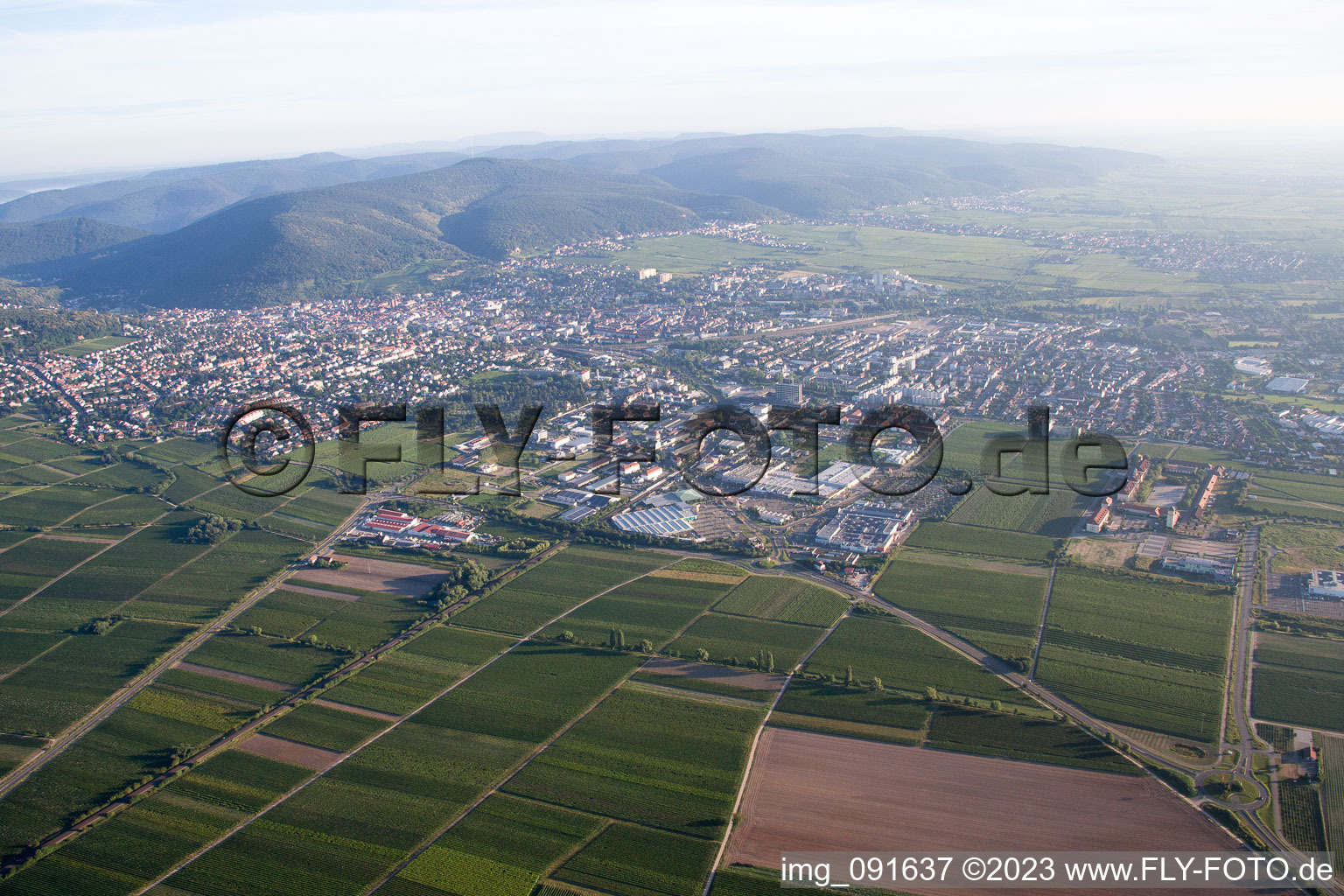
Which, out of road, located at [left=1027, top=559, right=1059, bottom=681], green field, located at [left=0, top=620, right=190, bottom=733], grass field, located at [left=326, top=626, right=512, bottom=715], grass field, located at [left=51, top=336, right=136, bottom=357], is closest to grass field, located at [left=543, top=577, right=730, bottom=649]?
grass field, located at [left=326, top=626, right=512, bottom=715]

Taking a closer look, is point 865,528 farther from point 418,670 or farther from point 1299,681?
point 418,670

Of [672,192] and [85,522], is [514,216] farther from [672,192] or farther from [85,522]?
[85,522]

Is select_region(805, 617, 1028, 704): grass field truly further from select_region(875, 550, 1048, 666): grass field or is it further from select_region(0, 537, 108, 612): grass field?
select_region(0, 537, 108, 612): grass field

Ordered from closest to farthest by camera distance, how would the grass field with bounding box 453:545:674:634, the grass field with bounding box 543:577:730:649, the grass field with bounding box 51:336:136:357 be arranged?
the grass field with bounding box 543:577:730:649 < the grass field with bounding box 453:545:674:634 < the grass field with bounding box 51:336:136:357

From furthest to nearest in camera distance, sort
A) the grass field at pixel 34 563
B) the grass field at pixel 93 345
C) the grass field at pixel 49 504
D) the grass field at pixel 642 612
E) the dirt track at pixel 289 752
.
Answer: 1. the grass field at pixel 93 345
2. the grass field at pixel 49 504
3. the grass field at pixel 34 563
4. the grass field at pixel 642 612
5. the dirt track at pixel 289 752

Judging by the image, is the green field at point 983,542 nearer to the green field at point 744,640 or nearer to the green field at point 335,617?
the green field at point 744,640

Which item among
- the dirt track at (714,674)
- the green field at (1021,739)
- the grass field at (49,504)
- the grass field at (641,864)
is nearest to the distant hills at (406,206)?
the grass field at (49,504)
